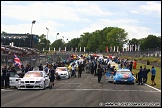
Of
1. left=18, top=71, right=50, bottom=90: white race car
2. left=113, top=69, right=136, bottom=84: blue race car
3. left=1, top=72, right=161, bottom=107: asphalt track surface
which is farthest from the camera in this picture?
left=113, top=69, right=136, bottom=84: blue race car

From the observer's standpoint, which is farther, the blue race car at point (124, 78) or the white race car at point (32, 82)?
the blue race car at point (124, 78)

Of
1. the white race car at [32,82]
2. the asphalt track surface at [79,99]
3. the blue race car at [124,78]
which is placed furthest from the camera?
the blue race car at [124,78]

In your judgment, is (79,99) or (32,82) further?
(32,82)

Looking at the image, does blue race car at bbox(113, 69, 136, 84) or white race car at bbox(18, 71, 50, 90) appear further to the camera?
blue race car at bbox(113, 69, 136, 84)

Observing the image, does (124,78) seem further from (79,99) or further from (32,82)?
(79,99)

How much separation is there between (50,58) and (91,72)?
13879mm

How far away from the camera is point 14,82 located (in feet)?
80.3

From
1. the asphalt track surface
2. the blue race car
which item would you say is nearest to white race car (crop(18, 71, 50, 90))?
the asphalt track surface

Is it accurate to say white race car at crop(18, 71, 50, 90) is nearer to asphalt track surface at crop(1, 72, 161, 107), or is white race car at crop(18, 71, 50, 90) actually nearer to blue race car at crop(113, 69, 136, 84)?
asphalt track surface at crop(1, 72, 161, 107)

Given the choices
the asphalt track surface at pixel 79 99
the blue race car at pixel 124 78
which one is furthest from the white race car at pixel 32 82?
the blue race car at pixel 124 78

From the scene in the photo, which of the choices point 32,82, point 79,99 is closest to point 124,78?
point 32,82

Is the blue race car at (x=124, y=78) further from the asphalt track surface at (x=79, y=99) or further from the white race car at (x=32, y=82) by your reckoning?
the white race car at (x=32, y=82)

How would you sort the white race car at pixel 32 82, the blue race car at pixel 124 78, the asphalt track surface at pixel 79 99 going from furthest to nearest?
1. the blue race car at pixel 124 78
2. the white race car at pixel 32 82
3. the asphalt track surface at pixel 79 99

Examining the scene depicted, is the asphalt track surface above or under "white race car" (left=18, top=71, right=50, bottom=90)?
under
